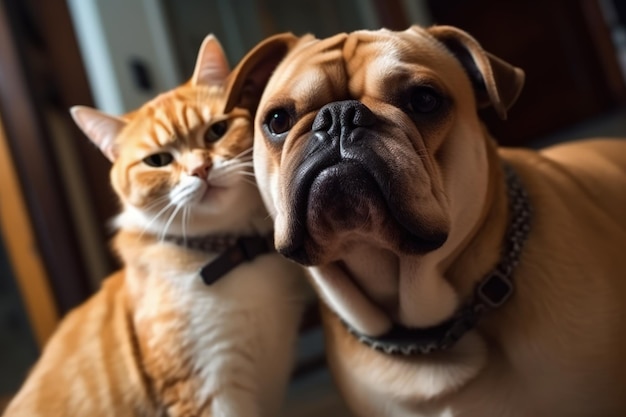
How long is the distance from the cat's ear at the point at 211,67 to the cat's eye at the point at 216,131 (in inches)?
4.3

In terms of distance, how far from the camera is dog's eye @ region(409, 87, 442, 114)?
0.98 meters

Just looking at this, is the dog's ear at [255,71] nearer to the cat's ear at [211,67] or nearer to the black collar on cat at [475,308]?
the cat's ear at [211,67]

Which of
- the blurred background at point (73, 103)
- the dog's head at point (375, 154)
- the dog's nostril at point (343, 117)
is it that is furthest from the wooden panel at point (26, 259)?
→ the dog's nostril at point (343, 117)

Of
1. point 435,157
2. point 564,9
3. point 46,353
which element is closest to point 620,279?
point 435,157

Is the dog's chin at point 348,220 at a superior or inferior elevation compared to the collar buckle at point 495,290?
superior

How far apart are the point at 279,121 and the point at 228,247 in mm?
291

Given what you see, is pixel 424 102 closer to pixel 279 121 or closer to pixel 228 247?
pixel 279 121

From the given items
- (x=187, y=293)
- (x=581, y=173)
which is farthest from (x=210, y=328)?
(x=581, y=173)

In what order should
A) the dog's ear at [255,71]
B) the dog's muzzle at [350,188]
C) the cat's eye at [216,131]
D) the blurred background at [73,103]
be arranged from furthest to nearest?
the blurred background at [73,103] → the cat's eye at [216,131] → the dog's ear at [255,71] → the dog's muzzle at [350,188]

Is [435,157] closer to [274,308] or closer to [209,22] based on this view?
[274,308]

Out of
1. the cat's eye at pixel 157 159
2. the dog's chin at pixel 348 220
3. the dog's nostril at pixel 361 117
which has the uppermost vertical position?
the dog's nostril at pixel 361 117

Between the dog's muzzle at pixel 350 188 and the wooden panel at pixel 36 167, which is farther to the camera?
the wooden panel at pixel 36 167

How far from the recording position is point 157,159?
1253mm

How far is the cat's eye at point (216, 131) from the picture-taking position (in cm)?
125
